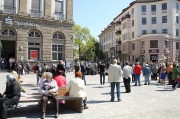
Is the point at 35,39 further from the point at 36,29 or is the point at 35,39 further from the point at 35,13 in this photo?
the point at 35,13

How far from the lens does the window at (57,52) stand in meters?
31.0

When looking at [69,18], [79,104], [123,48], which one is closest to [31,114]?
[79,104]

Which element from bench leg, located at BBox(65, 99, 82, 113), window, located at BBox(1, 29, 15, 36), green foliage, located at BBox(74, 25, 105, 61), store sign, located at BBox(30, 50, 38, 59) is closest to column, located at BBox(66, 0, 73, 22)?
store sign, located at BBox(30, 50, 38, 59)

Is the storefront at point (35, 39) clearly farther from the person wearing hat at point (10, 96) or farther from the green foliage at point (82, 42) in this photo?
the green foliage at point (82, 42)

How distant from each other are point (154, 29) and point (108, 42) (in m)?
28.1

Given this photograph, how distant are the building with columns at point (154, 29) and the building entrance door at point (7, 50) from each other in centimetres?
2779

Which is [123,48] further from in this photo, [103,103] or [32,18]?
[103,103]

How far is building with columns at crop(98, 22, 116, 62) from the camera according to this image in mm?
73787

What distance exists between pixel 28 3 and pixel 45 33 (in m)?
4.22

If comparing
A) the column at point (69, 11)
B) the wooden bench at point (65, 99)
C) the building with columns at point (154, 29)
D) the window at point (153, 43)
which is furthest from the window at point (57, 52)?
the window at point (153, 43)

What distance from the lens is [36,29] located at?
29.6 m

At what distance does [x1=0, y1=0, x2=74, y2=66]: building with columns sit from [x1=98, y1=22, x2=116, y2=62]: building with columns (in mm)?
39797

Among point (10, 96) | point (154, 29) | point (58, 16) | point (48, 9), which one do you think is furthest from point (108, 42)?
point (10, 96)

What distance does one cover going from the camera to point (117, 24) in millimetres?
66562
